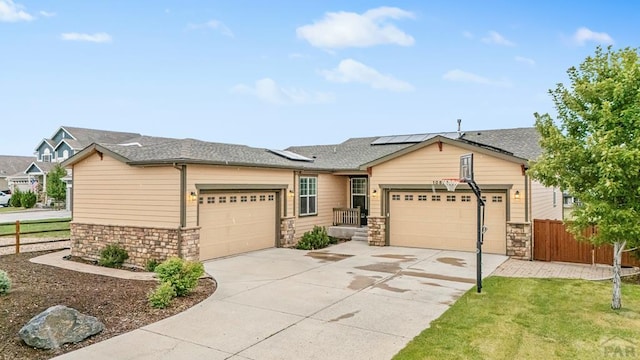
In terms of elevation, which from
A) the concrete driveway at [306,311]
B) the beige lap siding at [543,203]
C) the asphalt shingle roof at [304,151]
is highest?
the asphalt shingle roof at [304,151]

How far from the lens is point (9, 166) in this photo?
5147cm

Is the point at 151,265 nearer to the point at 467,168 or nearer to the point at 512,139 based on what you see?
the point at 467,168

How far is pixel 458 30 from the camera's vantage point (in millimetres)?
16844

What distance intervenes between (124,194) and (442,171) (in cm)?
1039

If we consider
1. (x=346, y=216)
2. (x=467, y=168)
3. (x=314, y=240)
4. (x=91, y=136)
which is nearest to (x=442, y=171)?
(x=467, y=168)

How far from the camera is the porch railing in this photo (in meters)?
17.8

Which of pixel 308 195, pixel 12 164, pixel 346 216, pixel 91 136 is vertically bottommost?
pixel 346 216

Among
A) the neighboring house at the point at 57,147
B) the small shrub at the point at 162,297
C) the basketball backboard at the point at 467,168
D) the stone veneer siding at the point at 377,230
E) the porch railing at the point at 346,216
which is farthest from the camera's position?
the neighboring house at the point at 57,147

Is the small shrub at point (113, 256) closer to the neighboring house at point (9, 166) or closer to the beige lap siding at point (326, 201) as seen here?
the beige lap siding at point (326, 201)

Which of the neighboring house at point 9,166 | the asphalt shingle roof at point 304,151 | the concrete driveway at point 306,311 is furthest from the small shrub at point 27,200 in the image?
the concrete driveway at point 306,311

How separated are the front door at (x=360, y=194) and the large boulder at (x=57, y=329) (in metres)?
13.7

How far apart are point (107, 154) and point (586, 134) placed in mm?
12322

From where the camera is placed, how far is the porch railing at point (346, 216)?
1777 centimetres

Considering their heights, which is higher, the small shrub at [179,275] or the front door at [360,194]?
the front door at [360,194]
